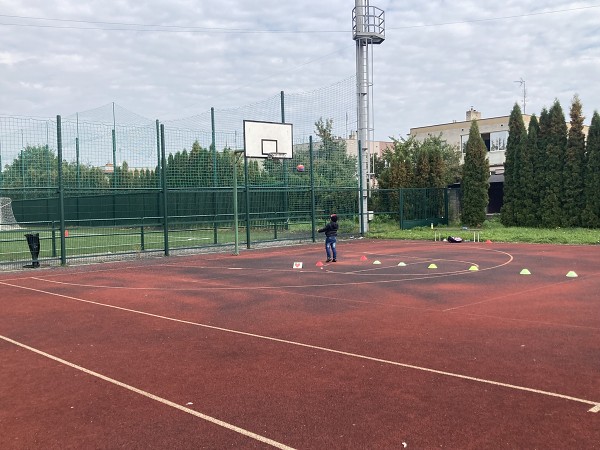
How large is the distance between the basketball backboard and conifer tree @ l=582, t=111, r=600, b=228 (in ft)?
49.9

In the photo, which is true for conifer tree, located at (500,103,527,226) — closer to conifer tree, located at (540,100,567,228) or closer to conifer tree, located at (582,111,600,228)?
conifer tree, located at (540,100,567,228)

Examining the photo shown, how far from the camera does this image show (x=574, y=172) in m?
27.3

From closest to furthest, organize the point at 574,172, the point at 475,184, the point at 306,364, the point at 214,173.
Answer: the point at 306,364
the point at 214,173
the point at 574,172
the point at 475,184

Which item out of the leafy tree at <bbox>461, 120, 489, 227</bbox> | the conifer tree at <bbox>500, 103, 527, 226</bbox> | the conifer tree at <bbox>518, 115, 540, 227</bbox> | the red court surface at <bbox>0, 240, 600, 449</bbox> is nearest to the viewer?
the red court surface at <bbox>0, 240, 600, 449</bbox>

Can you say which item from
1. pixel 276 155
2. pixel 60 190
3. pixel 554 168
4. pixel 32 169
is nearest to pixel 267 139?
pixel 276 155

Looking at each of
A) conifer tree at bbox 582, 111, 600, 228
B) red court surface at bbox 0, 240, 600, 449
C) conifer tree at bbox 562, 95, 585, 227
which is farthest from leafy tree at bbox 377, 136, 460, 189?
red court surface at bbox 0, 240, 600, 449

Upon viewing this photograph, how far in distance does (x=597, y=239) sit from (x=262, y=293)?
53.5ft

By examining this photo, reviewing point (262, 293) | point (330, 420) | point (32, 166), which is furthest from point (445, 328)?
point (32, 166)

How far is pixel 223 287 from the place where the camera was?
39.0 ft

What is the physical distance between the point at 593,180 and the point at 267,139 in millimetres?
16451

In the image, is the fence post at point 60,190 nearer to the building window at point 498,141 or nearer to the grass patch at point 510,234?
the grass patch at point 510,234

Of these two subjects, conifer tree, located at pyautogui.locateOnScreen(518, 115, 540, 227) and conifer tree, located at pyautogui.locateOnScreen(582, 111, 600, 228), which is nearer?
conifer tree, located at pyautogui.locateOnScreen(582, 111, 600, 228)

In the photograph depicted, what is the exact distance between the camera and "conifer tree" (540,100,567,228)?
27.9 metres

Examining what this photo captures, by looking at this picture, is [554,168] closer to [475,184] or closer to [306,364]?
[475,184]
